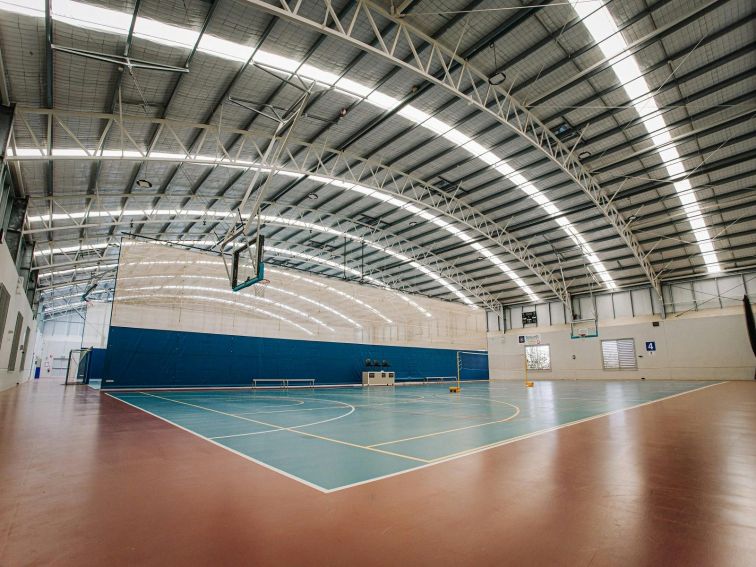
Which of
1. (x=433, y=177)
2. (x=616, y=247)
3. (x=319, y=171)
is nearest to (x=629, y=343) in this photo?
(x=616, y=247)

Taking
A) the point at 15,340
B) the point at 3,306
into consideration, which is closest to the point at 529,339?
the point at 3,306

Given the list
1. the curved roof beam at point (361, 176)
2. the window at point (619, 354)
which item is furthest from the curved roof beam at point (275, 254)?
the window at point (619, 354)

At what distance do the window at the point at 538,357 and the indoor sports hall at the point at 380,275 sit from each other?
272mm

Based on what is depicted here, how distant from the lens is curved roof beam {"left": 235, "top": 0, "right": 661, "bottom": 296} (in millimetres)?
9086

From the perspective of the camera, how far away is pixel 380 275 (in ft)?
108

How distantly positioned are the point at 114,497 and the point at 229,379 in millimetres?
18870

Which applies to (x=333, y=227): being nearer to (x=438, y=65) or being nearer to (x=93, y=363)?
(x=438, y=65)

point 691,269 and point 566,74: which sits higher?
point 566,74

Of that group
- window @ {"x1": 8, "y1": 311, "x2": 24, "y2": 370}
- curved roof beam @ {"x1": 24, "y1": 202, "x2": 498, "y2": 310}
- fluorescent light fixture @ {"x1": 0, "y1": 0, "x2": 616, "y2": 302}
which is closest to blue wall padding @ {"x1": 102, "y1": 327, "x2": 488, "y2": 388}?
window @ {"x1": 8, "y1": 311, "x2": 24, "y2": 370}

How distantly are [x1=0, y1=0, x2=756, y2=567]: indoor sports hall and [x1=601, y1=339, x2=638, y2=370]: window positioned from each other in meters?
0.56

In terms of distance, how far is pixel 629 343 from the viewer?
28703mm

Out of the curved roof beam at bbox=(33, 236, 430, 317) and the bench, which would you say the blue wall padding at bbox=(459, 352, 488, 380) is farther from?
the bench

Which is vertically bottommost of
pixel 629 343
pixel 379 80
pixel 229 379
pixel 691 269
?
pixel 229 379

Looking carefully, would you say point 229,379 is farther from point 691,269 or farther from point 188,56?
point 691,269
